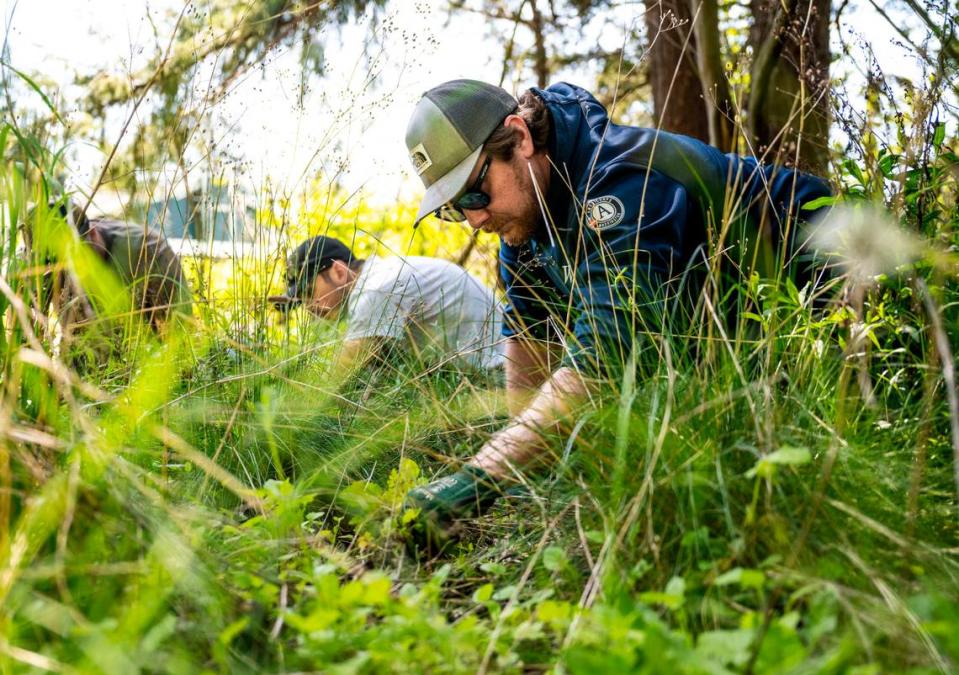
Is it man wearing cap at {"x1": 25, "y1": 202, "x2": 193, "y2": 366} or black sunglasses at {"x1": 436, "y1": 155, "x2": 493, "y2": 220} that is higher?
A: black sunglasses at {"x1": 436, "y1": 155, "x2": 493, "y2": 220}

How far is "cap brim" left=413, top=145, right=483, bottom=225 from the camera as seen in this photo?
103 inches

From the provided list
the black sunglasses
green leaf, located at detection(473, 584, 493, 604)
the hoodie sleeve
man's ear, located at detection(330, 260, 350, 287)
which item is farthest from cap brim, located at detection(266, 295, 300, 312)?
green leaf, located at detection(473, 584, 493, 604)

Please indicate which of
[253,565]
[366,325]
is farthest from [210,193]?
[253,565]

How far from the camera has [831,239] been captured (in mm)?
1986

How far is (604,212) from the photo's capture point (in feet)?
7.33

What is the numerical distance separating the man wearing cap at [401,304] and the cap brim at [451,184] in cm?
19

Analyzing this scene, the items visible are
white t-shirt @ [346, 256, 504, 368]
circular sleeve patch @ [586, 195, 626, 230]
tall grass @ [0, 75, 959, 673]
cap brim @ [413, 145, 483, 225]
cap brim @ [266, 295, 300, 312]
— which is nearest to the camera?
tall grass @ [0, 75, 959, 673]

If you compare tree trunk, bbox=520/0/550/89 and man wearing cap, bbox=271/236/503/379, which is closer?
man wearing cap, bbox=271/236/503/379

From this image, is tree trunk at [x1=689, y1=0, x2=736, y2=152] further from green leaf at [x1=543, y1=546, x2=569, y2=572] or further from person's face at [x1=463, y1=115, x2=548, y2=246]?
green leaf at [x1=543, y1=546, x2=569, y2=572]

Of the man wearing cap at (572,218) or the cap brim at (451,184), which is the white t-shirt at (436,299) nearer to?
the man wearing cap at (572,218)

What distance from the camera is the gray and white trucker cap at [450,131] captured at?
2.63 meters

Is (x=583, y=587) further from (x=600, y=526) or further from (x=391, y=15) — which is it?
(x=391, y=15)

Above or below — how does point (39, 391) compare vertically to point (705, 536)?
above

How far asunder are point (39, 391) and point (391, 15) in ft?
5.80
